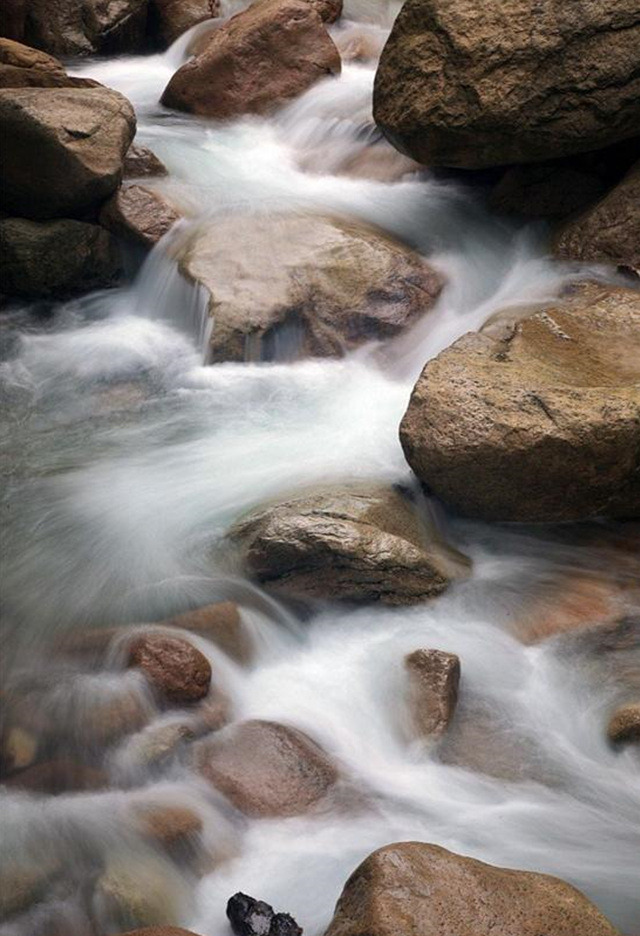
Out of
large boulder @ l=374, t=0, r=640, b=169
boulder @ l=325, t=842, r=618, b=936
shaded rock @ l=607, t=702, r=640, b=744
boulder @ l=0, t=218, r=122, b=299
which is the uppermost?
large boulder @ l=374, t=0, r=640, b=169

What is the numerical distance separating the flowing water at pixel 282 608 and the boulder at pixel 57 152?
70 centimetres

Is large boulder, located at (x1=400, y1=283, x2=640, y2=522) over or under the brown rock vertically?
over

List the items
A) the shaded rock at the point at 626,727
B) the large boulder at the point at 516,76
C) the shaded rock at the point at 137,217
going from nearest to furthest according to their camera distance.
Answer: the shaded rock at the point at 626,727 → the large boulder at the point at 516,76 → the shaded rock at the point at 137,217

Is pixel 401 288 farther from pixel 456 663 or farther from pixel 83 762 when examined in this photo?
pixel 83 762

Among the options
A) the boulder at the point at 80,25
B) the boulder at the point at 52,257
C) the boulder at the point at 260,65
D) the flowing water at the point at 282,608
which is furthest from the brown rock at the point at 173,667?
the boulder at the point at 80,25

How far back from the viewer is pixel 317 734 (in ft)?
15.2

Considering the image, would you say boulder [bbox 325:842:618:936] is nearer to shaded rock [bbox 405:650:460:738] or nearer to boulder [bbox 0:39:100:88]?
shaded rock [bbox 405:650:460:738]

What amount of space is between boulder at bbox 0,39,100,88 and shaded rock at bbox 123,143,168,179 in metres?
0.70

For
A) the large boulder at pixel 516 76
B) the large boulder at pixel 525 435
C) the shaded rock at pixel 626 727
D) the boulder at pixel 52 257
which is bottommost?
the boulder at pixel 52 257

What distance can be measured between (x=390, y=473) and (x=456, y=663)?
1609 mm

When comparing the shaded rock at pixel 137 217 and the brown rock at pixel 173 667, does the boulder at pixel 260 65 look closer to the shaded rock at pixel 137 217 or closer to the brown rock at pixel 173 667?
the shaded rock at pixel 137 217

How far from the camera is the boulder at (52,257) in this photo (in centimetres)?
816

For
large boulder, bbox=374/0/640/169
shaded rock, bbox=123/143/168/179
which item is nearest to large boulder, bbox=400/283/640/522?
large boulder, bbox=374/0/640/169

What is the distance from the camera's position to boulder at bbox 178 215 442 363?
299 inches
